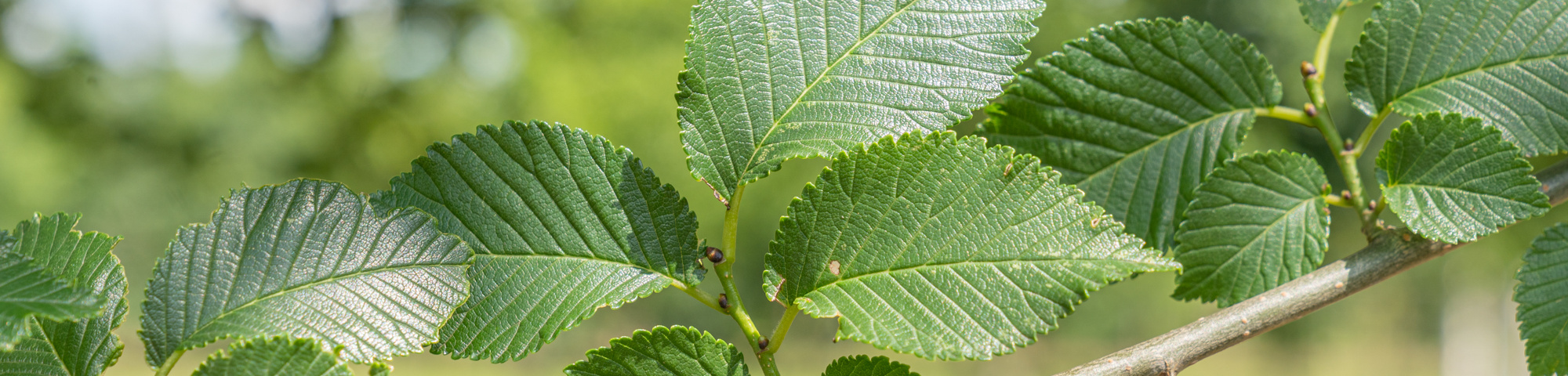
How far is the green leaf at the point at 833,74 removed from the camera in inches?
18.1

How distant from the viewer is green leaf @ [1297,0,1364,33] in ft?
2.13

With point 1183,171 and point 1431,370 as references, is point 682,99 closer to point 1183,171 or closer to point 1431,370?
point 1183,171

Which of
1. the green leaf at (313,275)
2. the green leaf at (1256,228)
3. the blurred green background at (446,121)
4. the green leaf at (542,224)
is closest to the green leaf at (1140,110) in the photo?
the green leaf at (1256,228)

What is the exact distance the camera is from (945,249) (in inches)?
16.7

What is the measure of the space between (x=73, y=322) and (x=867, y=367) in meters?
0.37

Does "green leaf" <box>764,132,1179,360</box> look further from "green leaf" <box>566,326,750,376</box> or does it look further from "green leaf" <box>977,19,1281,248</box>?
"green leaf" <box>977,19,1281,248</box>

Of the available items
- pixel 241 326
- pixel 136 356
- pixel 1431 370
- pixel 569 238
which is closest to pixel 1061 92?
pixel 569 238

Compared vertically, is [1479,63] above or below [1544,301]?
above

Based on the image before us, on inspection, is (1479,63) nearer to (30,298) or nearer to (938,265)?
(938,265)

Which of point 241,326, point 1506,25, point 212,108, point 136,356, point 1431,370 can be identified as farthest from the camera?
point 1431,370

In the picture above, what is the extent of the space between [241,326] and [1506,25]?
79cm

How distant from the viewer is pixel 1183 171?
0.64m

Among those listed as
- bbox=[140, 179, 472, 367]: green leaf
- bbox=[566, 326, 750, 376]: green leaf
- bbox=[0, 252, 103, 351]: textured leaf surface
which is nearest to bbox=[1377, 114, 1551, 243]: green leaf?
bbox=[566, 326, 750, 376]: green leaf

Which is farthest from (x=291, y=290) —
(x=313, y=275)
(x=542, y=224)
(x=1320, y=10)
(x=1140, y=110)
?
(x=1320, y=10)
